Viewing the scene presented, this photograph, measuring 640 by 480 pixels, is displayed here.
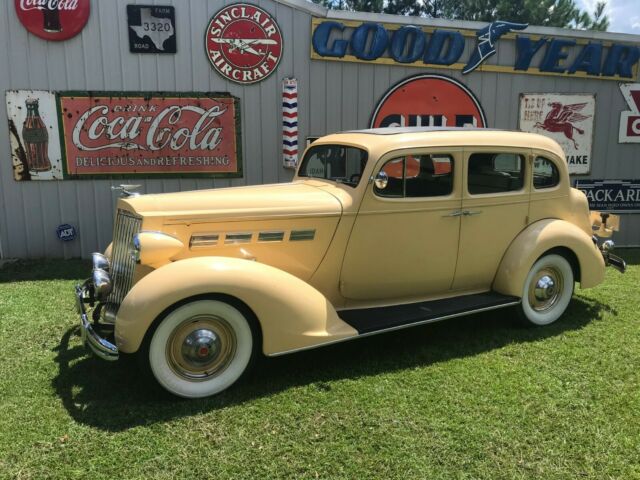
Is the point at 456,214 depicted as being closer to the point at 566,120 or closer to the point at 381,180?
the point at 381,180

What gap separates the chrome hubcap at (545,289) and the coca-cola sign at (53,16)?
640 centimetres

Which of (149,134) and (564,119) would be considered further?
(564,119)

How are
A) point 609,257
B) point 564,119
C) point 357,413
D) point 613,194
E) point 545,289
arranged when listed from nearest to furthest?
1. point 357,413
2. point 545,289
3. point 609,257
4. point 564,119
5. point 613,194

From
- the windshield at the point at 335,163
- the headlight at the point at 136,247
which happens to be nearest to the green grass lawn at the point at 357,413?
the headlight at the point at 136,247

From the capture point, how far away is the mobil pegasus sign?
24.3ft

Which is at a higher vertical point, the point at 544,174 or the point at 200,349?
the point at 544,174

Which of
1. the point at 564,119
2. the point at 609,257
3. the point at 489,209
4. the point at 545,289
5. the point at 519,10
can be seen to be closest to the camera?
the point at 489,209

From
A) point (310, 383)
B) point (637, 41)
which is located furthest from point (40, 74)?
point (637, 41)

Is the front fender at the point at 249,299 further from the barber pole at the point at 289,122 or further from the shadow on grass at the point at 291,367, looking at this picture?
the barber pole at the point at 289,122

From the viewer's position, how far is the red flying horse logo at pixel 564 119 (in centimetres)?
822

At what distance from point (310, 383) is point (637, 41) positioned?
317 inches

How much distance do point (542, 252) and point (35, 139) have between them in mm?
6439

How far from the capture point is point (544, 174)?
4.88m

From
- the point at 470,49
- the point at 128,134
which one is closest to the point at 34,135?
the point at 128,134
